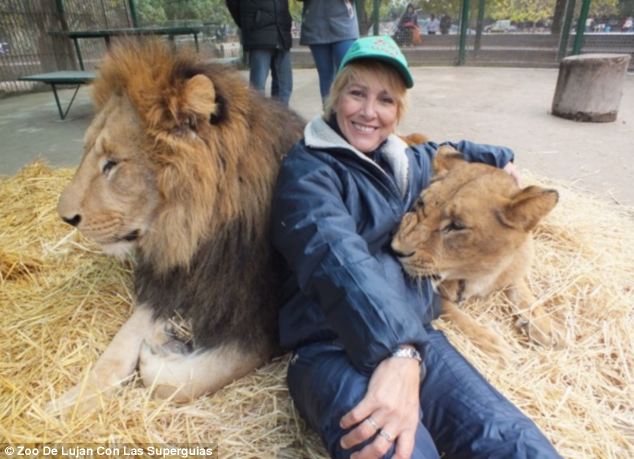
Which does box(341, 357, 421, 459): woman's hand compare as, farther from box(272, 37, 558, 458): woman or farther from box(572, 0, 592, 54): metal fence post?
box(572, 0, 592, 54): metal fence post

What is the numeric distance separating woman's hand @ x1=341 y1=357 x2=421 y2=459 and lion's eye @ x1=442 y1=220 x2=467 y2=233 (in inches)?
36.1

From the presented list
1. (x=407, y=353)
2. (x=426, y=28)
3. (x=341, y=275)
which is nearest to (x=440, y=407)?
(x=407, y=353)

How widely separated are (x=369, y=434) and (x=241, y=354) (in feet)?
2.86

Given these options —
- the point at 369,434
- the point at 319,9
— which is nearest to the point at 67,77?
the point at 319,9

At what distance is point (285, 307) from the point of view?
2.05m

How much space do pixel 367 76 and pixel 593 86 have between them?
647 centimetres

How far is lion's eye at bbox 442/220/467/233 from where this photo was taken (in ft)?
7.41

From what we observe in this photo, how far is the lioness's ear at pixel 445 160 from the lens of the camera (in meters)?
2.61

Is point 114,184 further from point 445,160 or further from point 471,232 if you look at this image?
point 445,160

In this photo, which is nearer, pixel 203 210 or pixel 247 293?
pixel 203 210

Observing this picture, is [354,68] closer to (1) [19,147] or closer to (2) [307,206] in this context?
(2) [307,206]

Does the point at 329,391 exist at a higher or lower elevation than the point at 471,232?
lower

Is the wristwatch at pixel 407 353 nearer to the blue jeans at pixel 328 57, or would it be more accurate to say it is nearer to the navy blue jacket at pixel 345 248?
the navy blue jacket at pixel 345 248

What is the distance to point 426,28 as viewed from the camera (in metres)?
13.9
